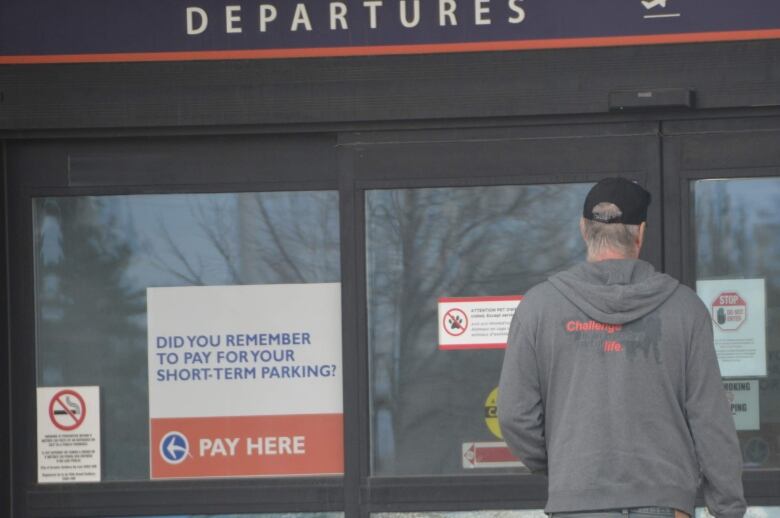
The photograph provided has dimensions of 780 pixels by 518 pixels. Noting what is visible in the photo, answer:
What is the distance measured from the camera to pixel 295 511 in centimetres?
528

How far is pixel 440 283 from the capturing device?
17.2 feet

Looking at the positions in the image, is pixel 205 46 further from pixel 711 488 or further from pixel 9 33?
pixel 711 488

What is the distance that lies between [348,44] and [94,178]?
Result: 119 cm

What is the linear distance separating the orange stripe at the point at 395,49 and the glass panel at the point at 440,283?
56cm

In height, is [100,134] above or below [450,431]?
above

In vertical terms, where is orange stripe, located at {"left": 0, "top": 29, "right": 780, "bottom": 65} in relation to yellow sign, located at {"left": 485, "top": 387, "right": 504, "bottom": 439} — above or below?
above

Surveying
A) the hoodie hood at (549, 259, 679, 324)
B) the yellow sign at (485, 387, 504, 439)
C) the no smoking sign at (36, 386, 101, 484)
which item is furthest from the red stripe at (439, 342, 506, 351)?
the hoodie hood at (549, 259, 679, 324)

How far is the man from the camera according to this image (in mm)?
3477

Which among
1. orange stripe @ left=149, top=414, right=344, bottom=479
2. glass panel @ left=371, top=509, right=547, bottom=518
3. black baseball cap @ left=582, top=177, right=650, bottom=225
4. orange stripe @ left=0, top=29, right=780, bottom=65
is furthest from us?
orange stripe @ left=149, top=414, right=344, bottom=479

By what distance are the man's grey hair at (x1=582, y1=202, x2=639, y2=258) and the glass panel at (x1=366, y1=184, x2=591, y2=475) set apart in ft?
5.22

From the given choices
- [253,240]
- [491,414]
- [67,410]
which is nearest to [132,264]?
[253,240]

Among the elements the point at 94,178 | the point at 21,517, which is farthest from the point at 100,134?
the point at 21,517

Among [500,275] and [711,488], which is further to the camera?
[500,275]

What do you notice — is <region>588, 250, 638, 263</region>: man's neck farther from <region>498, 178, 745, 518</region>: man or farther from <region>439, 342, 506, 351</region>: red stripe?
<region>439, 342, 506, 351</region>: red stripe
